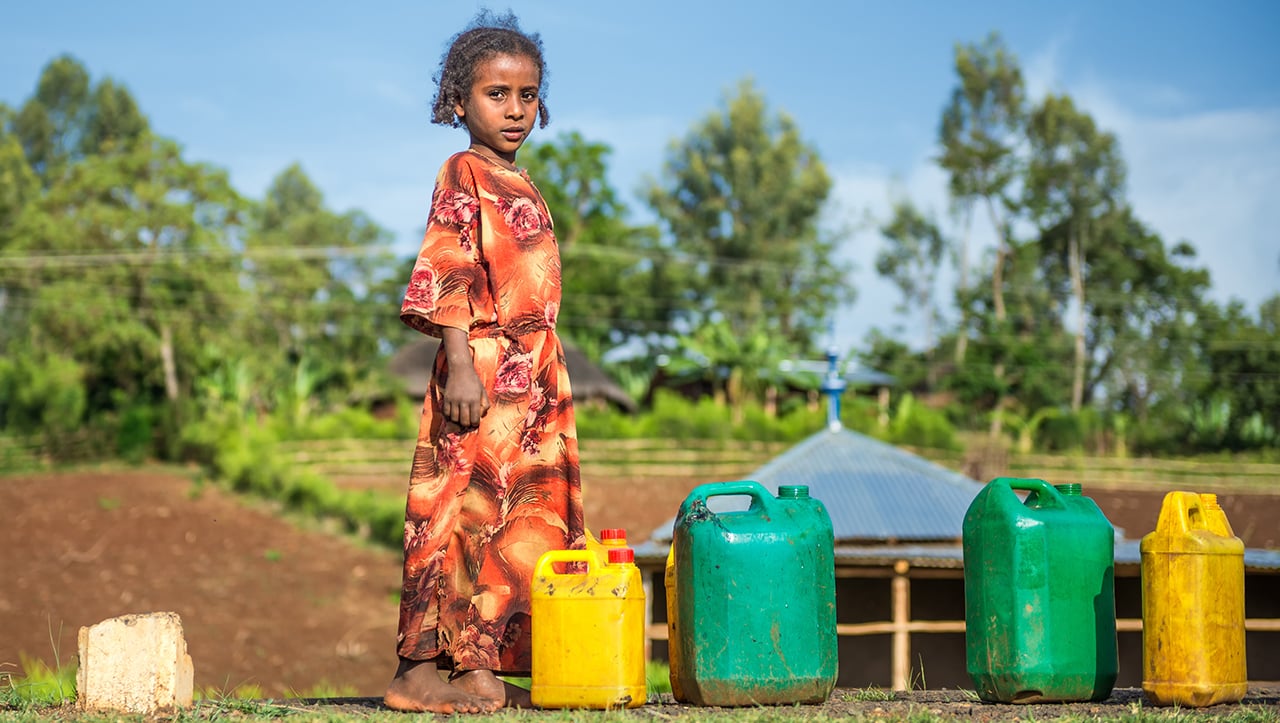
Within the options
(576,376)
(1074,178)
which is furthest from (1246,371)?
(576,376)

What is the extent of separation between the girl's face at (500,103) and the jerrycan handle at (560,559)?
1.12 m

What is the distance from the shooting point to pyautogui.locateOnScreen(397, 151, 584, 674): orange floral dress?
129 inches

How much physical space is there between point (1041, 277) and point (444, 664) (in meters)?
43.2

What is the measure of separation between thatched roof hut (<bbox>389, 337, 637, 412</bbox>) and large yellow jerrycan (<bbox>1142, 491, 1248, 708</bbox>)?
30.6 meters

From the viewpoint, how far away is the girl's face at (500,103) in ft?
11.7

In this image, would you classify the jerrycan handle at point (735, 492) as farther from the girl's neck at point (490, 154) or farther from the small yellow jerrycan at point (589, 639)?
the girl's neck at point (490, 154)

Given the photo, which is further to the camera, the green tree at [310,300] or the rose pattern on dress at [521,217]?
the green tree at [310,300]

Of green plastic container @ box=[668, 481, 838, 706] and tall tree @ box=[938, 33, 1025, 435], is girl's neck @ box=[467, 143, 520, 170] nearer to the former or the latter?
green plastic container @ box=[668, 481, 838, 706]

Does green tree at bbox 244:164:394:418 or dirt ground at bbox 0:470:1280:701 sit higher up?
green tree at bbox 244:164:394:418

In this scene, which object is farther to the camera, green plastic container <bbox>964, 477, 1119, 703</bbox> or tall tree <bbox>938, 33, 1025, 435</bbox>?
tall tree <bbox>938, 33, 1025, 435</bbox>

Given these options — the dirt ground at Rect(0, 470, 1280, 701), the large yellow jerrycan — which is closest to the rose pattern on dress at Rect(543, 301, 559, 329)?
the large yellow jerrycan

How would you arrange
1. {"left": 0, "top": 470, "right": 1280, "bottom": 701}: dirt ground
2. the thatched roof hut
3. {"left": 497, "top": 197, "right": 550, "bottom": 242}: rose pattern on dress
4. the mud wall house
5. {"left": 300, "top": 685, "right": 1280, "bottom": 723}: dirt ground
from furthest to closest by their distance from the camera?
the thatched roof hut < {"left": 0, "top": 470, "right": 1280, "bottom": 701}: dirt ground < the mud wall house < {"left": 497, "top": 197, "right": 550, "bottom": 242}: rose pattern on dress < {"left": 300, "top": 685, "right": 1280, "bottom": 723}: dirt ground

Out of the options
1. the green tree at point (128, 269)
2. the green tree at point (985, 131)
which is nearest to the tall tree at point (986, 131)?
the green tree at point (985, 131)

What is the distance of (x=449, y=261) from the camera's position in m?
3.41
